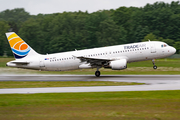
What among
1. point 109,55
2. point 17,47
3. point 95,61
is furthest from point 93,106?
point 17,47

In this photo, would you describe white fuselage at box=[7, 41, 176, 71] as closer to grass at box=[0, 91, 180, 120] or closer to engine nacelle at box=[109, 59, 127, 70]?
engine nacelle at box=[109, 59, 127, 70]

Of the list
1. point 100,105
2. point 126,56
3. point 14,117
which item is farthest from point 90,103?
point 126,56

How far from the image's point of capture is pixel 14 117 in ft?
44.5

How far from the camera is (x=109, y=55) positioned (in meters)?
33.6

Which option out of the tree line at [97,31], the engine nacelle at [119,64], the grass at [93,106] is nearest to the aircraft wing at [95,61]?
the engine nacelle at [119,64]

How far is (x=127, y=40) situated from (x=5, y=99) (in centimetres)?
7832

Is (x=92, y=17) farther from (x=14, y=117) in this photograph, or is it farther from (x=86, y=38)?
(x=14, y=117)

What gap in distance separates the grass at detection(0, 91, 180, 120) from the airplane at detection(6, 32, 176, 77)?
512 inches

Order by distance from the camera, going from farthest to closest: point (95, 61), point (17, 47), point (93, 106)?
point (17, 47), point (95, 61), point (93, 106)

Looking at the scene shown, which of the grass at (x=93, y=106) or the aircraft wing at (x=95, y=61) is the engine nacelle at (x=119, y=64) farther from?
the grass at (x=93, y=106)

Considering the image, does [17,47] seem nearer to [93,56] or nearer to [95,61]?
[93,56]

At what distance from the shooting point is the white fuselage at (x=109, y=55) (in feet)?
109

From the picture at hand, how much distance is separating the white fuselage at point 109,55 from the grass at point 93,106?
1329cm

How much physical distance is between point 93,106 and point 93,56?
1830 cm
